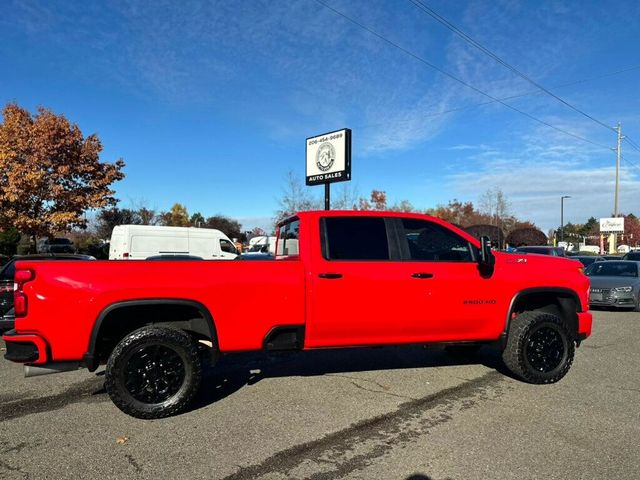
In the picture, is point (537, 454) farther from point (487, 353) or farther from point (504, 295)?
point (487, 353)

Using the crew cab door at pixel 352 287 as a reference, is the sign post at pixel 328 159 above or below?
above

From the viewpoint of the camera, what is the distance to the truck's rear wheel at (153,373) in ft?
14.7

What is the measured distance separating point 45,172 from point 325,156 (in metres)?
14.2

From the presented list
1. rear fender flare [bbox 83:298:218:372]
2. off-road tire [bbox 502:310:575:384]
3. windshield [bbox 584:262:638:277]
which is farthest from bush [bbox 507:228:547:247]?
rear fender flare [bbox 83:298:218:372]

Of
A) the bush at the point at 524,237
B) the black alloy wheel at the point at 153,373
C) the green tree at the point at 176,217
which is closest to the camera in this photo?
the black alloy wheel at the point at 153,373

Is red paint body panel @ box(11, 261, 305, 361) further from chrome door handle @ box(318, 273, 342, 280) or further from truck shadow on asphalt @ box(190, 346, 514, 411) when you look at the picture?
truck shadow on asphalt @ box(190, 346, 514, 411)

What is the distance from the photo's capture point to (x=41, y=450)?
12.9 feet

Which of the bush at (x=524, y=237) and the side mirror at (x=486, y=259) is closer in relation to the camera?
the side mirror at (x=486, y=259)

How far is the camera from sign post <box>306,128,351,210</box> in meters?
17.5

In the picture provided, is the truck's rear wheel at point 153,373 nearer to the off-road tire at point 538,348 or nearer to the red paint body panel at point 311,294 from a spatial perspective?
the red paint body panel at point 311,294

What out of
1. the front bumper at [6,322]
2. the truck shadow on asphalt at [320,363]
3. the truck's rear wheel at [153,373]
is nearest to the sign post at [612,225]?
the truck shadow on asphalt at [320,363]

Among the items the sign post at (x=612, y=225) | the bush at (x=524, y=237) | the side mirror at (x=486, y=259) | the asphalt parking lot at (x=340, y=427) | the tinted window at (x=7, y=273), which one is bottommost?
the asphalt parking lot at (x=340, y=427)

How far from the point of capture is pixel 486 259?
5.48 metres

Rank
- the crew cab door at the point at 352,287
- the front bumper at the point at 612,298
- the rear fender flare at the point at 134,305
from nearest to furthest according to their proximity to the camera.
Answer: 1. the rear fender flare at the point at 134,305
2. the crew cab door at the point at 352,287
3. the front bumper at the point at 612,298
